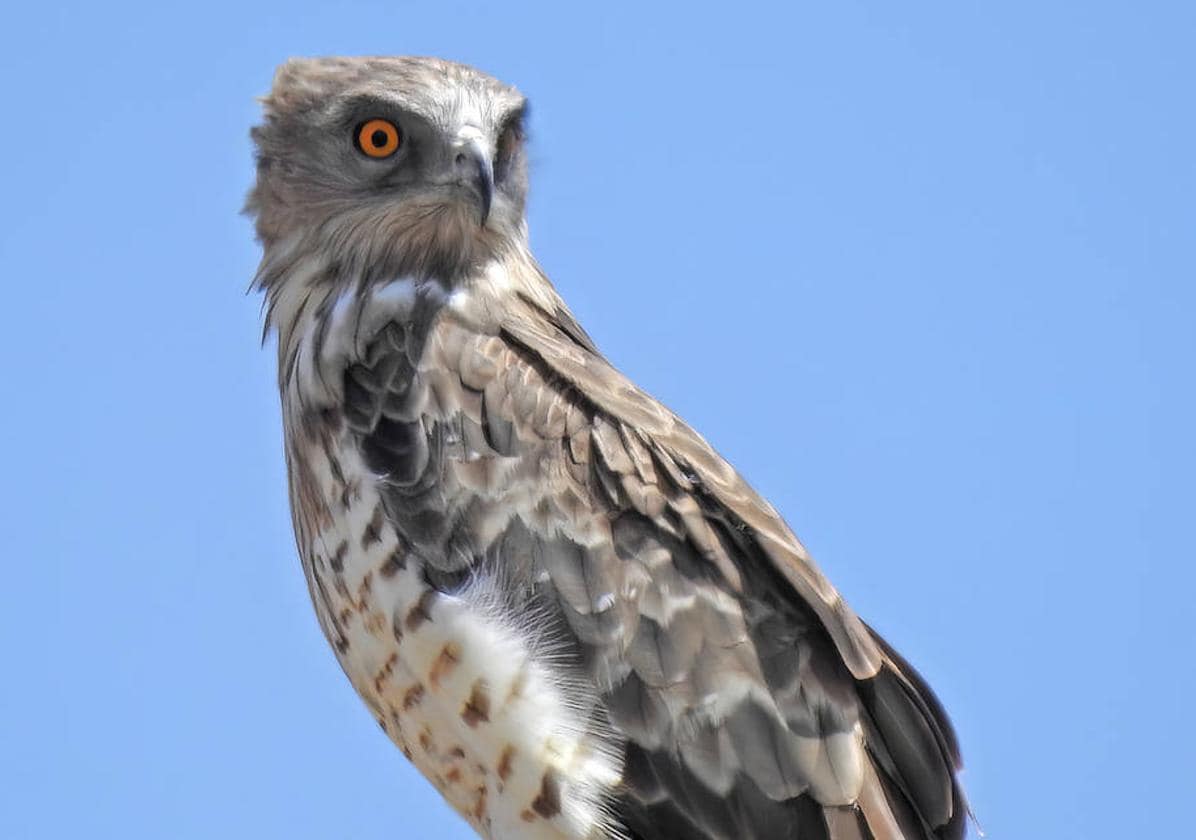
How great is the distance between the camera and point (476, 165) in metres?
7.79

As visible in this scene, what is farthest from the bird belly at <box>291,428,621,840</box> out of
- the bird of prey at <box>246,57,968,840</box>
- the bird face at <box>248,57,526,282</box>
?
the bird face at <box>248,57,526,282</box>

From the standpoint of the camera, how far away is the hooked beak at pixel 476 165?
25.5ft

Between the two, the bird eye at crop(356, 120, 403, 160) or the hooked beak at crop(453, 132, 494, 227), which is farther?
the bird eye at crop(356, 120, 403, 160)

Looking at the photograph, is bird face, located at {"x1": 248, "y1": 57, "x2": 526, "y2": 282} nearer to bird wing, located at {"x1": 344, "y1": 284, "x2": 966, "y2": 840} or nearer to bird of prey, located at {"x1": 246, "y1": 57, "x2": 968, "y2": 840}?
→ bird of prey, located at {"x1": 246, "y1": 57, "x2": 968, "y2": 840}

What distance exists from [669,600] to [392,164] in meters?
1.96

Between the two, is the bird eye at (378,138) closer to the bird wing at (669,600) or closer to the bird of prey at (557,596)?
the bird of prey at (557,596)

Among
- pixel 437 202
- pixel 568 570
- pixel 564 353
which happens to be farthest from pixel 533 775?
pixel 437 202

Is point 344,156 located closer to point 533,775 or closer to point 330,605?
point 330,605

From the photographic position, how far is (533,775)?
22.8ft

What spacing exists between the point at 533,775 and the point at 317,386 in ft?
5.27

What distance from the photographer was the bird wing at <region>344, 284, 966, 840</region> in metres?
7.02

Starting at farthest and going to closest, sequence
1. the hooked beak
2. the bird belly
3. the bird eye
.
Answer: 1. the bird eye
2. the hooked beak
3. the bird belly

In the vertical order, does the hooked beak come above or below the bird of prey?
above

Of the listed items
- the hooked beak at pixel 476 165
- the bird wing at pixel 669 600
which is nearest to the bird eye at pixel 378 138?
the hooked beak at pixel 476 165
